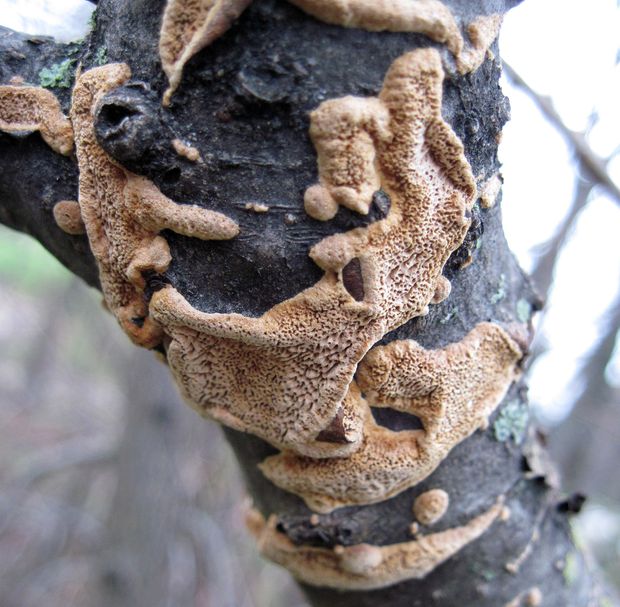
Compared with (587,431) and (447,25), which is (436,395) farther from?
(587,431)

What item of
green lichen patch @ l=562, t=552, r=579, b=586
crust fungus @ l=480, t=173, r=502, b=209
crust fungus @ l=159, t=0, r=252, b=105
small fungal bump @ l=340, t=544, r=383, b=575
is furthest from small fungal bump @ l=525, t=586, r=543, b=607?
crust fungus @ l=159, t=0, r=252, b=105

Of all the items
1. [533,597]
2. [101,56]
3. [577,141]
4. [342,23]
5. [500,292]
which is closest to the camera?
[342,23]

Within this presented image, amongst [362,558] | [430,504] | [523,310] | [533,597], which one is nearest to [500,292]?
[523,310]

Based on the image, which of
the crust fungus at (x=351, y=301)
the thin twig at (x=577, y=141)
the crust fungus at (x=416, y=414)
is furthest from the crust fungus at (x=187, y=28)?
the thin twig at (x=577, y=141)

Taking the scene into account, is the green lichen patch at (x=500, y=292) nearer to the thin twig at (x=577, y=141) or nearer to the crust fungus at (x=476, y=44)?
the crust fungus at (x=476, y=44)

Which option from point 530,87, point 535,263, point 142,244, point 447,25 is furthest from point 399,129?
point 535,263

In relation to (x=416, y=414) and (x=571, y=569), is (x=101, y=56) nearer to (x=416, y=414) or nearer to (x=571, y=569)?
(x=416, y=414)

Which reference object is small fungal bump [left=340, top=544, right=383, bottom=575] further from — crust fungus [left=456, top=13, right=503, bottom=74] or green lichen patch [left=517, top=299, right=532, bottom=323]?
crust fungus [left=456, top=13, right=503, bottom=74]
